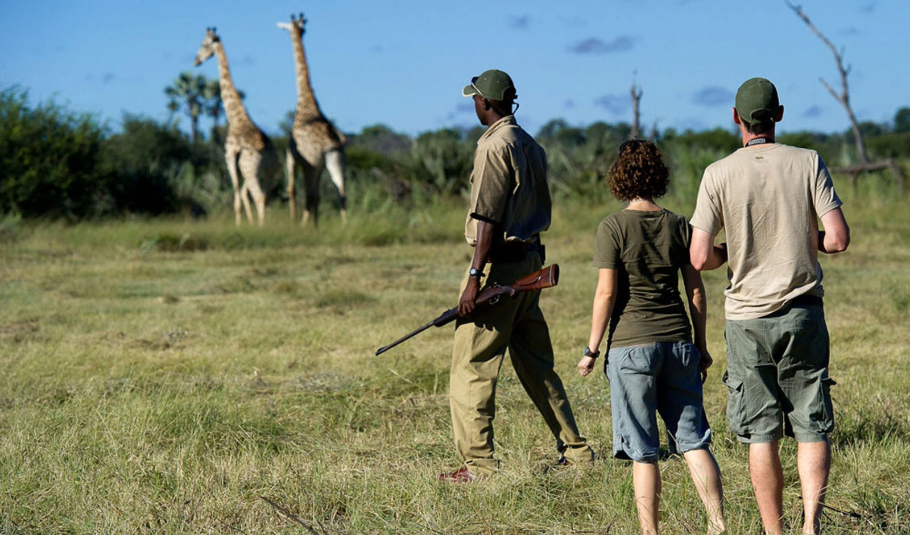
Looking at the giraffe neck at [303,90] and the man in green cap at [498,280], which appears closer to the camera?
the man in green cap at [498,280]

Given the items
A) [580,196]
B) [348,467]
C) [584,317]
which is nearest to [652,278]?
[348,467]

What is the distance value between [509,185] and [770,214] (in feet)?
4.16

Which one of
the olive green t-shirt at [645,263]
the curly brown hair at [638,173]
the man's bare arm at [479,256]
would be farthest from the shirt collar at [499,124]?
the olive green t-shirt at [645,263]

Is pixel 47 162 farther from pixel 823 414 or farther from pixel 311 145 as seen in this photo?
pixel 823 414

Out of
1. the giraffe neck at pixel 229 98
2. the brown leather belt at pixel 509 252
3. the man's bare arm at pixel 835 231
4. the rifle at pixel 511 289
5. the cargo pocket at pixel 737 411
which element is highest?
the giraffe neck at pixel 229 98

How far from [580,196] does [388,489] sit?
1735 centimetres

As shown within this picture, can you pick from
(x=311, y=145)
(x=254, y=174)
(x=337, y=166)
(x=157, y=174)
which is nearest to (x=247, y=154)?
(x=254, y=174)

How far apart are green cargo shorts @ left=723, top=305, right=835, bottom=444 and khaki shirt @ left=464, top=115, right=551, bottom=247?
3.92ft

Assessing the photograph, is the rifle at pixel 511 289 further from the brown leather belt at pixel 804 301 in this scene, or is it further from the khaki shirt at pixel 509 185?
the brown leather belt at pixel 804 301

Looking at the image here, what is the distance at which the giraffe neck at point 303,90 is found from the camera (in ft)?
56.5

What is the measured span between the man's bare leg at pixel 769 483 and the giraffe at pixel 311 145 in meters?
14.4

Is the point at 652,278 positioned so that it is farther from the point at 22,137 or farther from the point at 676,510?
the point at 22,137

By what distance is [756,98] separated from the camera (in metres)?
3.09

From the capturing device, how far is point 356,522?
336cm
